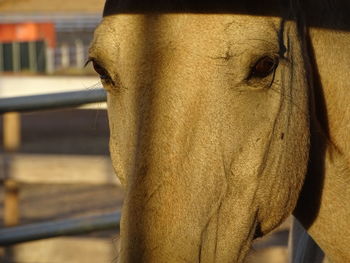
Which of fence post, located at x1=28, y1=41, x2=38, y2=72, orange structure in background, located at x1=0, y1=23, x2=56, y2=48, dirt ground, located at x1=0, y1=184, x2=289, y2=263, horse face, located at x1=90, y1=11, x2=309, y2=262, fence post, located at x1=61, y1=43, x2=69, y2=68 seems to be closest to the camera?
horse face, located at x1=90, y1=11, x2=309, y2=262

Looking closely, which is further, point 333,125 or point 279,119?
point 333,125

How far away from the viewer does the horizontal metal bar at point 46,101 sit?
3420 mm

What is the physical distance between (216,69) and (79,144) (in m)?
10.6

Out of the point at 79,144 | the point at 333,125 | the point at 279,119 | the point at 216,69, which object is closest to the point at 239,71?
the point at 216,69

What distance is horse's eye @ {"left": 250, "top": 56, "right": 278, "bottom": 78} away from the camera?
2.04 metres

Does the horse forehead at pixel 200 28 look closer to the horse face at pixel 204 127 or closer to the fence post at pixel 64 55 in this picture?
the horse face at pixel 204 127

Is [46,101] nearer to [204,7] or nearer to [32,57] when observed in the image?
[204,7]

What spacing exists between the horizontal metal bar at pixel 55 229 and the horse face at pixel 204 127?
1405 mm

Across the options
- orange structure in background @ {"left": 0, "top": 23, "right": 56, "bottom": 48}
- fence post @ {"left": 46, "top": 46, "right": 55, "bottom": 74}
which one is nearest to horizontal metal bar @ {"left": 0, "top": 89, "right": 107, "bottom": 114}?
fence post @ {"left": 46, "top": 46, "right": 55, "bottom": 74}

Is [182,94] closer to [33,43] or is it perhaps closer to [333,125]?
[333,125]

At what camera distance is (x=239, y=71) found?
6.62 ft

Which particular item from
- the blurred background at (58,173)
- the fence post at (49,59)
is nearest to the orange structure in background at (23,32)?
the fence post at (49,59)

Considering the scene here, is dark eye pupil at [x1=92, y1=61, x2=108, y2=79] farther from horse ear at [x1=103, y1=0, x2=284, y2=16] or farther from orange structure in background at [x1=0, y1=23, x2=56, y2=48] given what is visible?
orange structure in background at [x1=0, y1=23, x2=56, y2=48]

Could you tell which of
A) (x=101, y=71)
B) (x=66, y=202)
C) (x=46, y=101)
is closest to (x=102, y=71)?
(x=101, y=71)
